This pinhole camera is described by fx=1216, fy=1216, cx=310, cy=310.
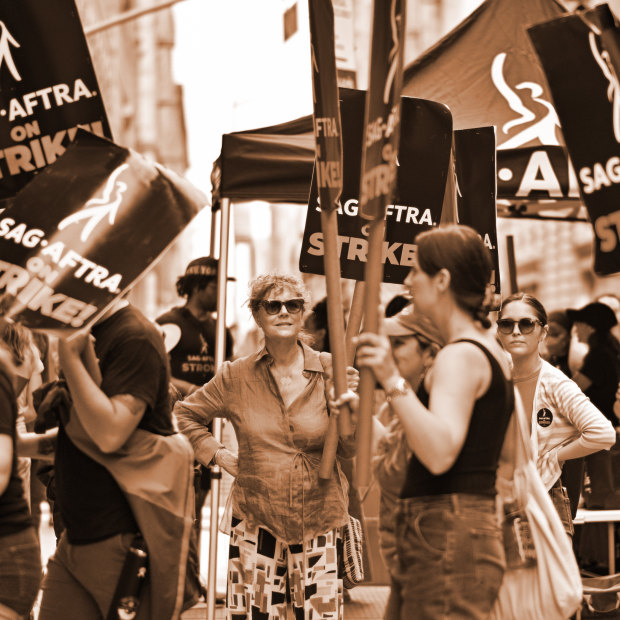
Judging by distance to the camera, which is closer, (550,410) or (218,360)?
(550,410)

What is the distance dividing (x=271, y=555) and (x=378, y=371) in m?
1.99

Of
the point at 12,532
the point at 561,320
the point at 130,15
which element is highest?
the point at 130,15

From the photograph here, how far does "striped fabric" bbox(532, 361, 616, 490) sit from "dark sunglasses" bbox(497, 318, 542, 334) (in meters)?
0.24

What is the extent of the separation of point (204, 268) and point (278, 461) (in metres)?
3.50

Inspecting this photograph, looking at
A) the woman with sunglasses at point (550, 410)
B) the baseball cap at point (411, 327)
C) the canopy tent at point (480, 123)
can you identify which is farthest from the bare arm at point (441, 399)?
the canopy tent at point (480, 123)

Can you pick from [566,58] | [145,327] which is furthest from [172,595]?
[566,58]

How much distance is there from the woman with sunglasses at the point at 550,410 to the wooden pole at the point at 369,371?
2489 mm

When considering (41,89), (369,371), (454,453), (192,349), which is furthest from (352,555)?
(192,349)

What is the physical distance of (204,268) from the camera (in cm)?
851

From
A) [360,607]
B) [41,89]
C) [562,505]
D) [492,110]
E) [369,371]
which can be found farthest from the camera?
[360,607]

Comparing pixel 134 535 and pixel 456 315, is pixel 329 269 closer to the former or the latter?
pixel 456 315

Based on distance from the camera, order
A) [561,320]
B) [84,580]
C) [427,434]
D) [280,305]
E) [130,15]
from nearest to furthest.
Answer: [427,434], [84,580], [280,305], [561,320], [130,15]

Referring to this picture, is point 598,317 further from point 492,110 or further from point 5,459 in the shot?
point 5,459

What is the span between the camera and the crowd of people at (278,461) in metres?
3.44
